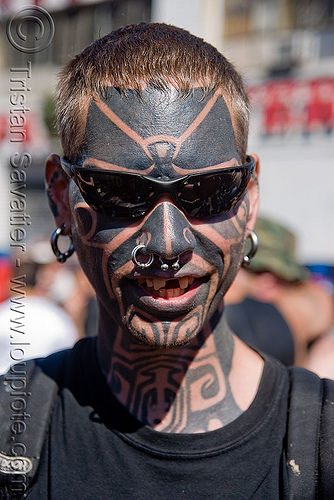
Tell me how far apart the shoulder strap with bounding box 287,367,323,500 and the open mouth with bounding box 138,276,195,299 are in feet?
1.45

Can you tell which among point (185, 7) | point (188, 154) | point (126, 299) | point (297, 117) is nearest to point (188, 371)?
point (126, 299)

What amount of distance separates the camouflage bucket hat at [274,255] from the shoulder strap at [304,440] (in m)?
2.62

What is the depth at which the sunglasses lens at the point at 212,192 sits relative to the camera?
4.77 feet

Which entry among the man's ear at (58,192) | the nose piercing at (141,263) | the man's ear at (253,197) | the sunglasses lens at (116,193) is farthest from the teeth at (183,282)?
the man's ear at (58,192)

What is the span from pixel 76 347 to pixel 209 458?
591mm

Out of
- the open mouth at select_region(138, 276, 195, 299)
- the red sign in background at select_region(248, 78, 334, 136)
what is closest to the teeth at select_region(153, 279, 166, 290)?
the open mouth at select_region(138, 276, 195, 299)

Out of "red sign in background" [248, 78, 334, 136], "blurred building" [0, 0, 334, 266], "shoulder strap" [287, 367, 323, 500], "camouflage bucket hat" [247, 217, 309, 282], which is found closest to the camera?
"shoulder strap" [287, 367, 323, 500]

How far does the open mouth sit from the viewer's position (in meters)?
1.48

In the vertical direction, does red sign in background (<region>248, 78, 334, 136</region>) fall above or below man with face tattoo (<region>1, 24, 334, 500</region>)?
above

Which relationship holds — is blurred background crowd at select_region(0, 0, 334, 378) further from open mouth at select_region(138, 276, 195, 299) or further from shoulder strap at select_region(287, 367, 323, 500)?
shoulder strap at select_region(287, 367, 323, 500)

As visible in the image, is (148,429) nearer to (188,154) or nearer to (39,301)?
(188,154)

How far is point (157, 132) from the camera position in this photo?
147 centimetres

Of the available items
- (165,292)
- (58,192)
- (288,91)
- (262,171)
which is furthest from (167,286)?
(288,91)

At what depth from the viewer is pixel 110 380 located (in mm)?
1702
